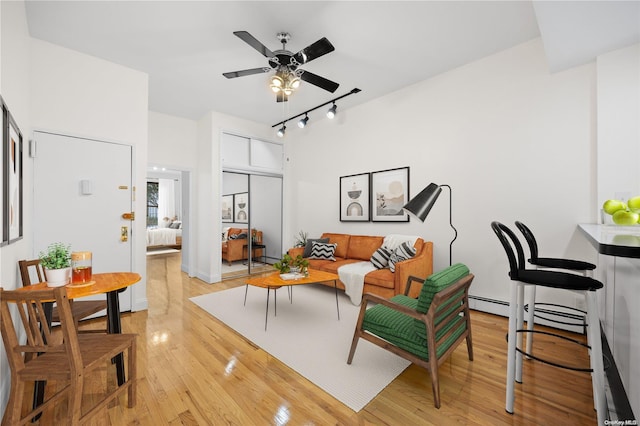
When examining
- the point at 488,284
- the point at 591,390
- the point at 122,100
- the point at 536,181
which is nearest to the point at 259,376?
the point at 591,390

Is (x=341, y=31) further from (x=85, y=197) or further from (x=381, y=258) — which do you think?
(x=85, y=197)

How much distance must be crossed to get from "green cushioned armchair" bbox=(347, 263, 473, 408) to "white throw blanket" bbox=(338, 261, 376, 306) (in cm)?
140

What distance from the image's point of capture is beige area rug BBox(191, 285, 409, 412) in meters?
1.96

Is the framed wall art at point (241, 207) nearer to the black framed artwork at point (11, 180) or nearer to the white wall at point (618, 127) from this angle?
the black framed artwork at point (11, 180)

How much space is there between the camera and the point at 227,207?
514 centimetres

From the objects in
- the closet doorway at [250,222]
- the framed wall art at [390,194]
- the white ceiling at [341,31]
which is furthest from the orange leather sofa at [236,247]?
the white ceiling at [341,31]

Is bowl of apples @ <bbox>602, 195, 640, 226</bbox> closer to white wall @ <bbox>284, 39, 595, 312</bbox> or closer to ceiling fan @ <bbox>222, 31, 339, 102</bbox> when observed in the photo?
white wall @ <bbox>284, 39, 595, 312</bbox>

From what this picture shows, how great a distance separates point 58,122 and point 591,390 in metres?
5.38

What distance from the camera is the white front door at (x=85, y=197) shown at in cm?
290

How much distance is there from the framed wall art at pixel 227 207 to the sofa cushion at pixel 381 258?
2.91 metres

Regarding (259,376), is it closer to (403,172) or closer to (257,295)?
(257,295)

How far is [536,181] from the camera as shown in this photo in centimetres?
297

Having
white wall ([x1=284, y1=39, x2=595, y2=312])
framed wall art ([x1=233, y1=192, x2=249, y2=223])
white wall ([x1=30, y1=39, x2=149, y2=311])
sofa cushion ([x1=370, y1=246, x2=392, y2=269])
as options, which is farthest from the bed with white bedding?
sofa cushion ([x1=370, y1=246, x2=392, y2=269])

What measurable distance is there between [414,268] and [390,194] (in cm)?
137
